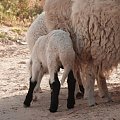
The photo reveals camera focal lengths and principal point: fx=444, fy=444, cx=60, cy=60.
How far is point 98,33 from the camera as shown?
260 inches

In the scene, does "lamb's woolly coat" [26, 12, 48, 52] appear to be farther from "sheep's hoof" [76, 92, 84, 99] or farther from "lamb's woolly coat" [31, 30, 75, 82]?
"lamb's woolly coat" [31, 30, 75, 82]

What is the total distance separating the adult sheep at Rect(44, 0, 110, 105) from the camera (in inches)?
279

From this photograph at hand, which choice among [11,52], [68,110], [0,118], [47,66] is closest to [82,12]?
[47,66]

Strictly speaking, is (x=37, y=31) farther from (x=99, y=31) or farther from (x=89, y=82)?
(x=99, y=31)

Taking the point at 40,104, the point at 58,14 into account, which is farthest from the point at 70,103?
the point at 58,14

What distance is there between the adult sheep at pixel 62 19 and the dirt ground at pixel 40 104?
0.27 m

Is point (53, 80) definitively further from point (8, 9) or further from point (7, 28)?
point (8, 9)

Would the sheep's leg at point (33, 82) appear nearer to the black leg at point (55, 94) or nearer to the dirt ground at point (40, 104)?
the dirt ground at point (40, 104)

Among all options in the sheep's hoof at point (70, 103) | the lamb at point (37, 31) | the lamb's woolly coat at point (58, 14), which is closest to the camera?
the sheep's hoof at point (70, 103)

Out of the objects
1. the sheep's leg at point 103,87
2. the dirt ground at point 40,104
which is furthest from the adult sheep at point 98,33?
the dirt ground at point 40,104

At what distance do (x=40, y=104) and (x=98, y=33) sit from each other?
162 centimetres

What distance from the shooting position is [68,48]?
21.6 feet

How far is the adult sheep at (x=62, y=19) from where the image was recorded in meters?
7.10

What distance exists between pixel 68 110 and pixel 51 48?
97 centimetres
